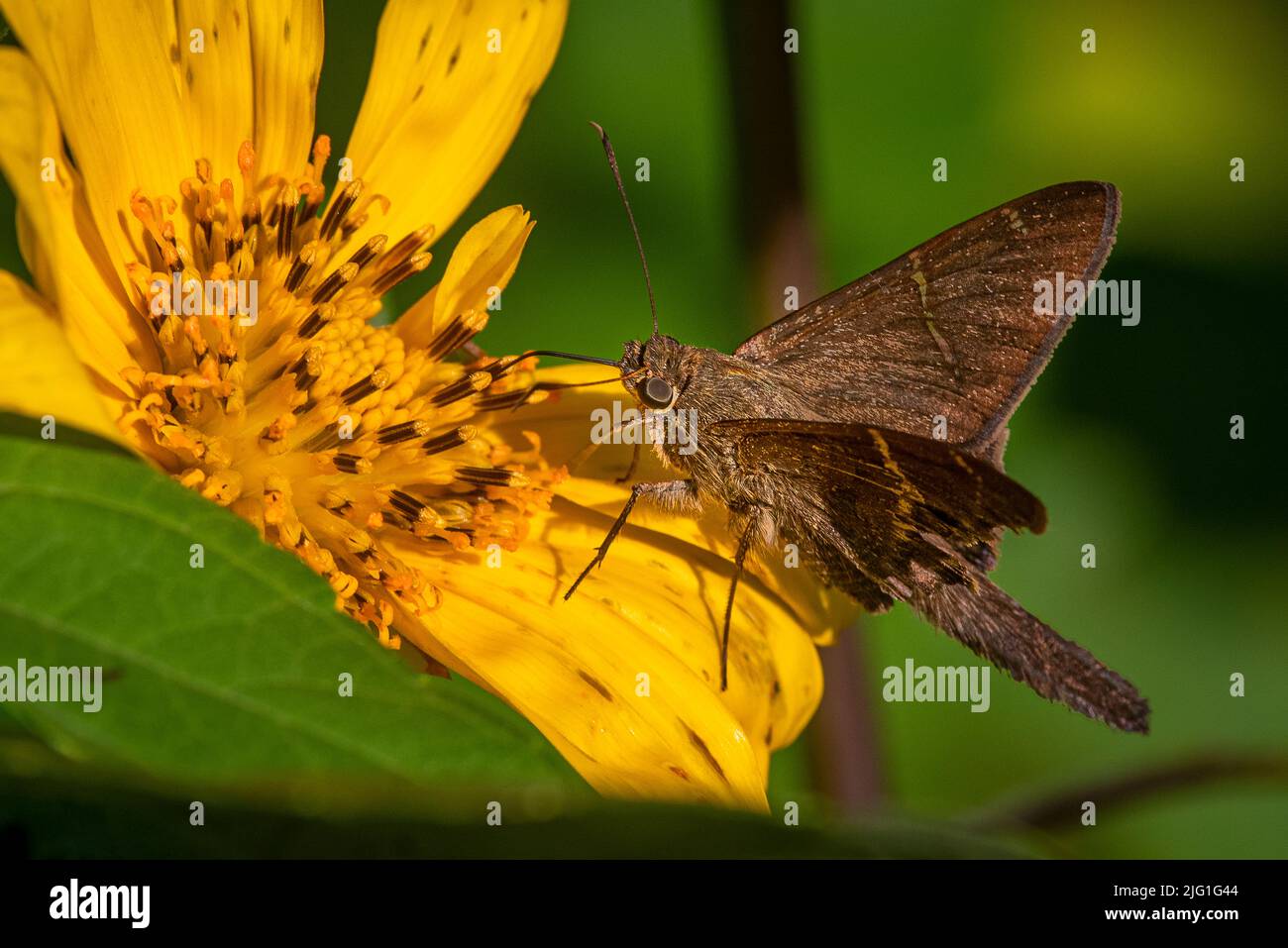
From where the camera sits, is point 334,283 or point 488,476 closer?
point 334,283

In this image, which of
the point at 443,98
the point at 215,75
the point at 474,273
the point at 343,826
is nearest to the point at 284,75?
the point at 215,75

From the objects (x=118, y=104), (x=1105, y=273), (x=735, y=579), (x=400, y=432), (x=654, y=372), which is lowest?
(x=735, y=579)

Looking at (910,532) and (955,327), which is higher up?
(955,327)

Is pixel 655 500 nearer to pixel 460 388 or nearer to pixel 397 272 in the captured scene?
pixel 460 388

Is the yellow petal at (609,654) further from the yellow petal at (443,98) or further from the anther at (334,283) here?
the yellow petal at (443,98)

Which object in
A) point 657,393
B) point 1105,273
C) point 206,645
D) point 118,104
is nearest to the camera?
point 206,645

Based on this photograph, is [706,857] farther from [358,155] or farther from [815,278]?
[815,278]
